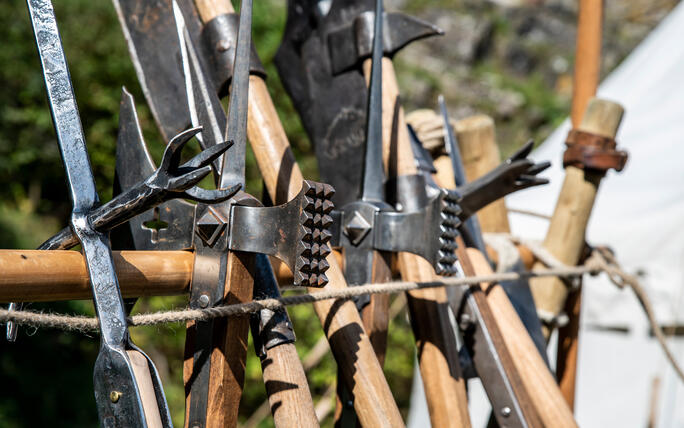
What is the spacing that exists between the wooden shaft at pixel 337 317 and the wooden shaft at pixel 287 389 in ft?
0.33

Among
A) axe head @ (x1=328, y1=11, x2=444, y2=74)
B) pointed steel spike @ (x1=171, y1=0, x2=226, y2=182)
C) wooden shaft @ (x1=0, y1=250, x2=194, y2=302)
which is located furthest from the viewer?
axe head @ (x1=328, y1=11, x2=444, y2=74)

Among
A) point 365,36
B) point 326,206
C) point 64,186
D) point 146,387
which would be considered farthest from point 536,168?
point 64,186

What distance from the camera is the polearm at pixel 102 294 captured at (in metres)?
0.69

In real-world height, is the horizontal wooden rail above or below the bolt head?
above

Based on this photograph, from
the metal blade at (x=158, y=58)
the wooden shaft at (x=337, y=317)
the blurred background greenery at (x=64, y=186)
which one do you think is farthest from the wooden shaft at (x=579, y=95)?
the blurred background greenery at (x=64, y=186)

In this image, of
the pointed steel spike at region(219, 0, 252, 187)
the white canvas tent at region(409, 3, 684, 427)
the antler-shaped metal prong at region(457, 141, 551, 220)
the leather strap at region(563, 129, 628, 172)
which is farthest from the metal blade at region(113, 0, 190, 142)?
the white canvas tent at region(409, 3, 684, 427)

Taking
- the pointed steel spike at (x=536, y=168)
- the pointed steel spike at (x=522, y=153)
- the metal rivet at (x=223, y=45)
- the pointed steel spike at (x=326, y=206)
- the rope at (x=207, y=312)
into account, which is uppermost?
the metal rivet at (x=223, y=45)

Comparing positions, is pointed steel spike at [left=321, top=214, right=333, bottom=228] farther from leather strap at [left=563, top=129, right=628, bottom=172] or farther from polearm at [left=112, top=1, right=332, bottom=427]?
leather strap at [left=563, top=129, right=628, bottom=172]

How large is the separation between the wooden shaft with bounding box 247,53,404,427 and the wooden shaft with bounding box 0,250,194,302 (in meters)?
0.23

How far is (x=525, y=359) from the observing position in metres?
1.17

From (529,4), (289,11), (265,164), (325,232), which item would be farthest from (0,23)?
(529,4)

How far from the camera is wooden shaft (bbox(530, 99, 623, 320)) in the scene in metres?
1.44

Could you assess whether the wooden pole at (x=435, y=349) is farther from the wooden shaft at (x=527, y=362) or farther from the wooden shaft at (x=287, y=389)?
the wooden shaft at (x=287, y=389)

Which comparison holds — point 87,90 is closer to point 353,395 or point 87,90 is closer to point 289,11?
point 289,11
